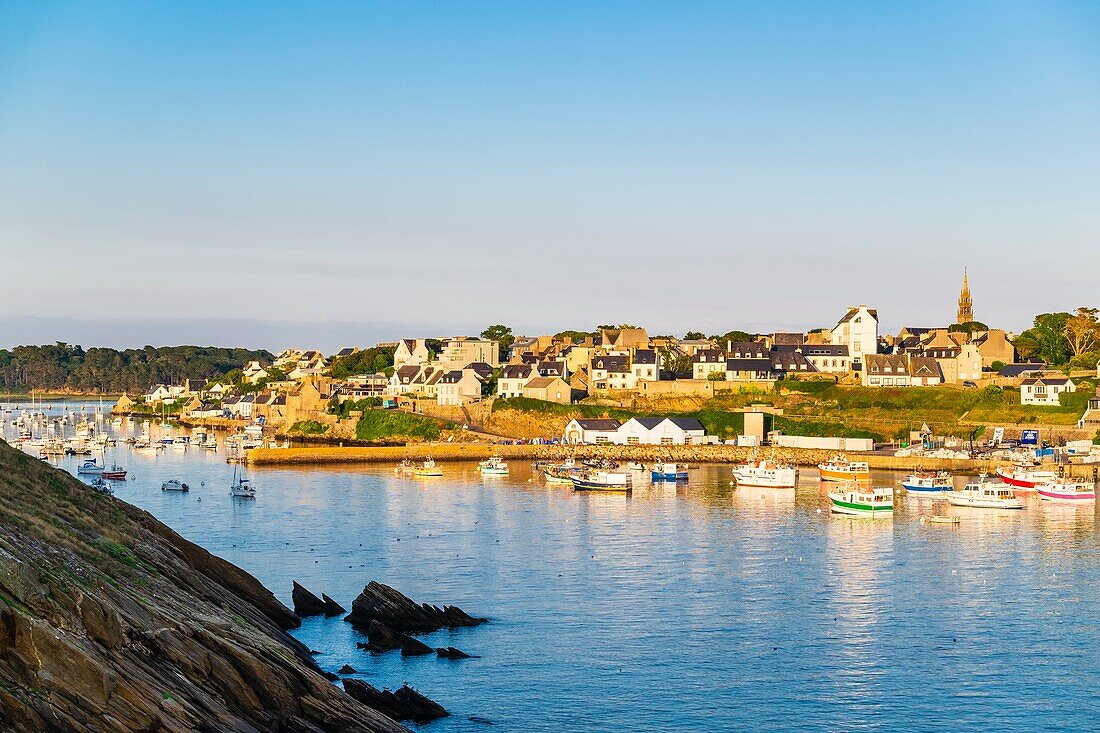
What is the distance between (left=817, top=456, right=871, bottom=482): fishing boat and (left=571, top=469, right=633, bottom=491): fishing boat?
996 cm

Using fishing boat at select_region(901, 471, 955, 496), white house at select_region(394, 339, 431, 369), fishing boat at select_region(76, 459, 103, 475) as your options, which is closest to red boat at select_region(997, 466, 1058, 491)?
fishing boat at select_region(901, 471, 955, 496)

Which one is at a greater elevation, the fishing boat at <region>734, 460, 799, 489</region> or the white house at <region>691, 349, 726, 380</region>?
the white house at <region>691, 349, 726, 380</region>

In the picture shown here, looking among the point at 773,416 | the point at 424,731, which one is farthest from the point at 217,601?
the point at 773,416

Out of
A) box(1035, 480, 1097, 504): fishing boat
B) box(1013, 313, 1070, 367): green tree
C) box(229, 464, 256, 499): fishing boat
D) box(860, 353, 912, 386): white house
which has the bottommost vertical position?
box(229, 464, 256, 499): fishing boat

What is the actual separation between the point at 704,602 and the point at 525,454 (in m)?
41.5

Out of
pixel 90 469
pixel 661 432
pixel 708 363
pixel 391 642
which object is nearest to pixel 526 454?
pixel 661 432

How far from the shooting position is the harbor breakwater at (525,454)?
6594cm

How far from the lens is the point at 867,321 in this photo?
84812 mm

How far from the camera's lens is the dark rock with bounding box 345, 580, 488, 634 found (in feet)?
84.0

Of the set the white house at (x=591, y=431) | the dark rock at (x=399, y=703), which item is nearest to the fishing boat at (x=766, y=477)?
the white house at (x=591, y=431)

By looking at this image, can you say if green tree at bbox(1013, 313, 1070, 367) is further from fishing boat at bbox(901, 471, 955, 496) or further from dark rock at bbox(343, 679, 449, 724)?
dark rock at bbox(343, 679, 449, 724)

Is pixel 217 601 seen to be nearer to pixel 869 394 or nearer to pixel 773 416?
pixel 773 416

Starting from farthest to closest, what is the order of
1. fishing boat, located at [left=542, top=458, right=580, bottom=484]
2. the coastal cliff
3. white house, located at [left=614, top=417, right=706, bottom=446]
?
1. white house, located at [left=614, top=417, right=706, bottom=446]
2. fishing boat, located at [left=542, top=458, right=580, bottom=484]
3. the coastal cliff

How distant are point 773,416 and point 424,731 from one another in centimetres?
5553
